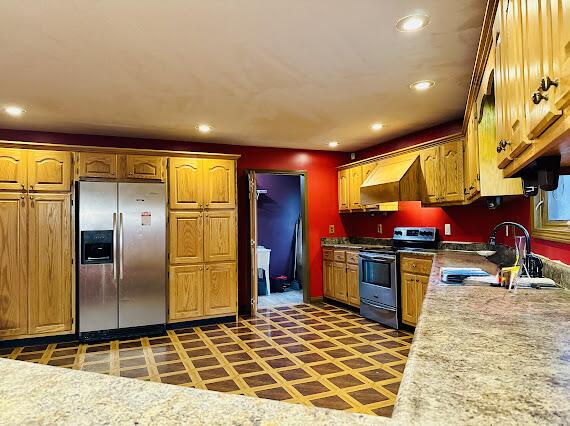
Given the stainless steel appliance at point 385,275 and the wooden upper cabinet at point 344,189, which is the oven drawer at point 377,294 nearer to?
the stainless steel appliance at point 385,275

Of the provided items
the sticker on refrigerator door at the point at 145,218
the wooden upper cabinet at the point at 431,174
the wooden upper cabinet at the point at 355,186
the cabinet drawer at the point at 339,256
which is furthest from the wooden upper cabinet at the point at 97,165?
the wooden upper cabinet at the point at 431,174

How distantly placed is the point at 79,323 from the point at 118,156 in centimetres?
190

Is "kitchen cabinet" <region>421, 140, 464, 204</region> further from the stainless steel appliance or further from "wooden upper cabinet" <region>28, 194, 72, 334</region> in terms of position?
"wooden upper cabinet" <region>28, 194, 72, 334</region>

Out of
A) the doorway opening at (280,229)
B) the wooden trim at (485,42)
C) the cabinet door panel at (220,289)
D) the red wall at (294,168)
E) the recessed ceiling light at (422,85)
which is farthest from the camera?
the doorway opening at (280,229)

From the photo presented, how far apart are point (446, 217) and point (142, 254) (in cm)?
362

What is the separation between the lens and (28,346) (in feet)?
13.9

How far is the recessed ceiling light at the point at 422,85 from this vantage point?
3326 millimetres

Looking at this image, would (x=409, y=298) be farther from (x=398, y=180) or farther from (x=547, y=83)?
(x=547, y=83)

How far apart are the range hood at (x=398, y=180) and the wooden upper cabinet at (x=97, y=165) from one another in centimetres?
317

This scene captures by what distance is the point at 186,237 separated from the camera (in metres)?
4.88

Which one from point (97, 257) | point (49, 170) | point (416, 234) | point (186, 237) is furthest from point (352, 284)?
point (49, 170)

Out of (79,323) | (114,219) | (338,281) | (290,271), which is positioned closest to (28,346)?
(79,323)

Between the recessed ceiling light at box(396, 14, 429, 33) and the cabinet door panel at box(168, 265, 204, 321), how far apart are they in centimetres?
358

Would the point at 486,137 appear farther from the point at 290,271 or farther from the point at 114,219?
the point at 290,271
